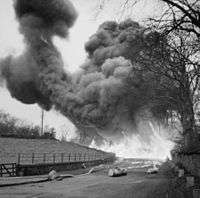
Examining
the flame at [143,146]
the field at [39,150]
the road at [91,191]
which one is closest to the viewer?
the road at [91,191]

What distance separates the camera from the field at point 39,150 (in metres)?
40.2

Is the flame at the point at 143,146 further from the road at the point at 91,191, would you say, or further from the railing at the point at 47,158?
the road at the point at 91,191

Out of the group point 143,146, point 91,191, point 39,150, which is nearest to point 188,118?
point 91,191

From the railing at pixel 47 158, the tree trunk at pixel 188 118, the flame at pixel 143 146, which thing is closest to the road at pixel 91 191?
the tree trunk at pixel 188 118

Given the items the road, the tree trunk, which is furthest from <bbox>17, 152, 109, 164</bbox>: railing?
the tree trunk

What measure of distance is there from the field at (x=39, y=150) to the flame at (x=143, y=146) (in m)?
5.53

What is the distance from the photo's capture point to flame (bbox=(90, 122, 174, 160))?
1970 inches

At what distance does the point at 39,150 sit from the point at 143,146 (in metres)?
17.5

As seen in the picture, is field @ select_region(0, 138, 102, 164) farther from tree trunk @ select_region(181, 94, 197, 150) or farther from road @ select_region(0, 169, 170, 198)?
road @ select_region(0, 169, 170, 198)

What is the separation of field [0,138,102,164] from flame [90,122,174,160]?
553 cm

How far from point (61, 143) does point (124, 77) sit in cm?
1919

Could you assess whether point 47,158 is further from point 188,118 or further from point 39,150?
point 188,118

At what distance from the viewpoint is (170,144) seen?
56.0m

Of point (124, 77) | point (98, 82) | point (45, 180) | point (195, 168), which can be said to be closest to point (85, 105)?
point (98, 82)
